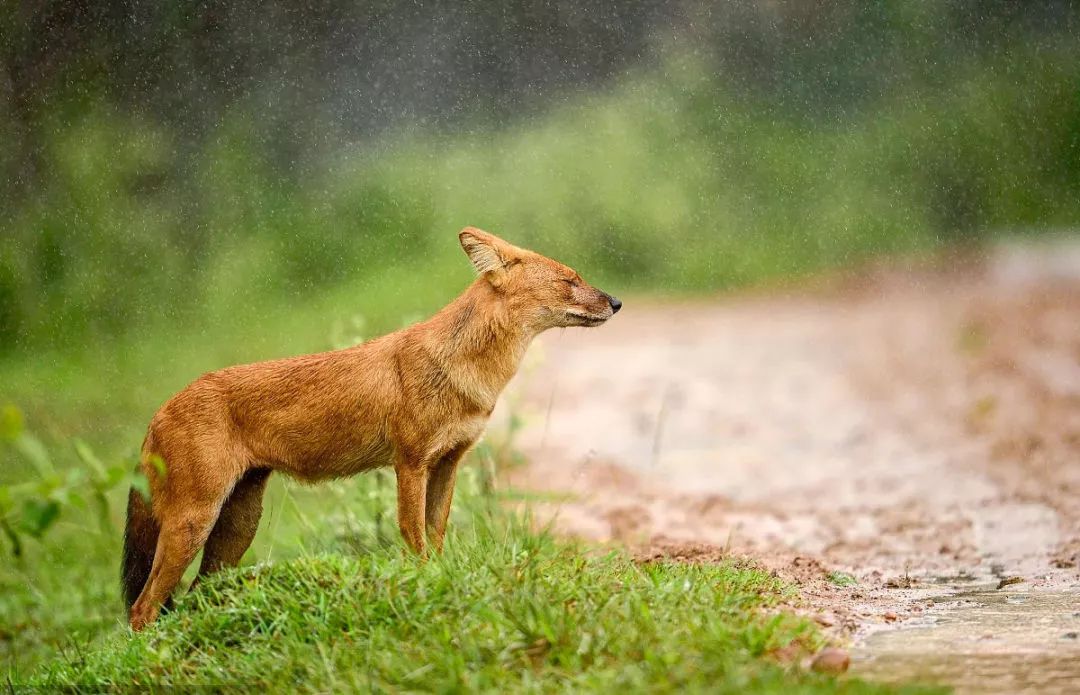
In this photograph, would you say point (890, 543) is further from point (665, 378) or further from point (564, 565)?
point (665, 378)

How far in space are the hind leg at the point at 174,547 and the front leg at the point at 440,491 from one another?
0.77 metres

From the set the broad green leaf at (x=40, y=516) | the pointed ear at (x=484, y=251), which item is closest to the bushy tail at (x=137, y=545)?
the pointed ear at (x=484, y=251)

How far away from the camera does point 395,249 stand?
14.5 metres

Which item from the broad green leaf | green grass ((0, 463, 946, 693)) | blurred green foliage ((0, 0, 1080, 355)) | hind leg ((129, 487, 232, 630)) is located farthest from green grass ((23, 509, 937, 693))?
blurred green foliage ((0, 0, 1080, 355))

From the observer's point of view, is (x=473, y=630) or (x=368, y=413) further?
(x=368, y=413)

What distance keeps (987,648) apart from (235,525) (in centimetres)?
272

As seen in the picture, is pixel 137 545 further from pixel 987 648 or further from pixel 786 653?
pixel 987 648

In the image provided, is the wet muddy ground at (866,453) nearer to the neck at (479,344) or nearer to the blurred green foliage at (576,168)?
the neck at (479,344)

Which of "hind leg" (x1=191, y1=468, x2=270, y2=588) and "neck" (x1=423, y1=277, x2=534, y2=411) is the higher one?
"neck" (x1=423, y1=277, x2=534, y2=411)

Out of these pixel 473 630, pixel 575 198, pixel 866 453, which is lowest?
pixel 473 630

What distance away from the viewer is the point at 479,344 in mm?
4438

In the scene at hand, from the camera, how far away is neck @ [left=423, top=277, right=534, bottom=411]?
4398mm

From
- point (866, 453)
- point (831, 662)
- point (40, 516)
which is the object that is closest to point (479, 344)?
point (831, 662)

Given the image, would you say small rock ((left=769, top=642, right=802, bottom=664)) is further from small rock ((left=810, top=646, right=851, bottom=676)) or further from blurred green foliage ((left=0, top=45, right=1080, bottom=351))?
blurred green foliage ((left=0, top=45, right=1080, bottom=351))
